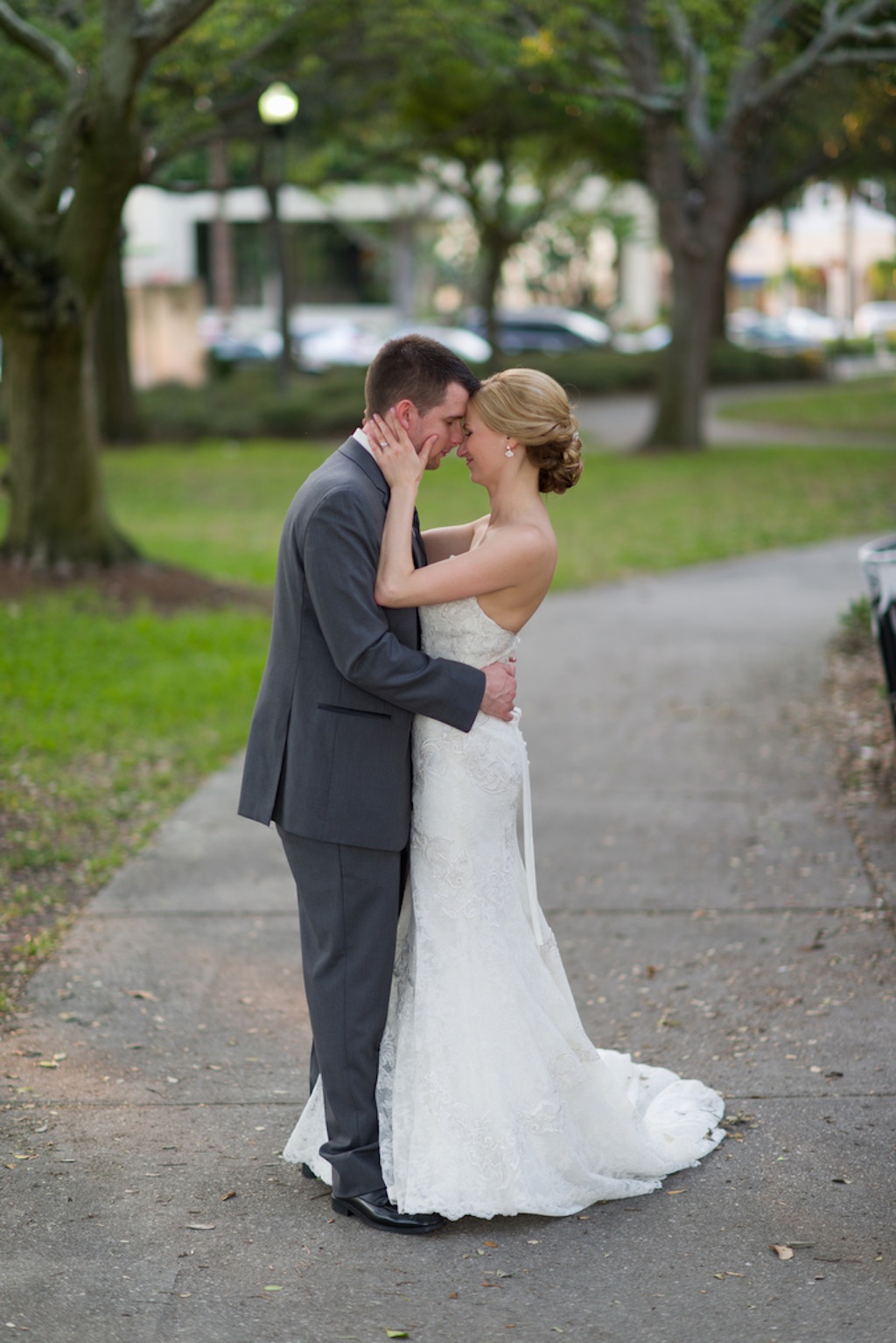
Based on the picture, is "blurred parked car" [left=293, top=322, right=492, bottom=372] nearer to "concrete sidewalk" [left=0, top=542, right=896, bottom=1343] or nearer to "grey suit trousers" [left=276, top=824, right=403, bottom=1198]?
"concrete sidewalk" [left=0, top=542, right=896, bottom=1343]

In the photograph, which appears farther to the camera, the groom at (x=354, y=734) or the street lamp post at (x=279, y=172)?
the street lamp post at (x=279, y=172)

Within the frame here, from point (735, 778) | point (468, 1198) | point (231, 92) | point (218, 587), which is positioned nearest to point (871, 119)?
point (231, 92)

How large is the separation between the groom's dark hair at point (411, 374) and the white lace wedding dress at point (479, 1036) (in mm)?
501

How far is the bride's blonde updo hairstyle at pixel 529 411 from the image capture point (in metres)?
3.63

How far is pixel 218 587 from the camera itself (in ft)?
41.2

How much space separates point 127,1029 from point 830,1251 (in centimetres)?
236

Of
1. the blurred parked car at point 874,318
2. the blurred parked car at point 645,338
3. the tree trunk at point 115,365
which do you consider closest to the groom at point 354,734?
the tree trunk at point 115,365

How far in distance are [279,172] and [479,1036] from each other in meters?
23.8

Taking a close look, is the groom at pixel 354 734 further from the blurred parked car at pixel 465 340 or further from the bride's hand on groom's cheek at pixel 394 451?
the blurred parked car at pixel 465 340

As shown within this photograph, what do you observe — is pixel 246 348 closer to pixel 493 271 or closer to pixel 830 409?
pixel 493 271

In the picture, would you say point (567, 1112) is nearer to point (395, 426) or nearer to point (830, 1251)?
point (830, 1251)

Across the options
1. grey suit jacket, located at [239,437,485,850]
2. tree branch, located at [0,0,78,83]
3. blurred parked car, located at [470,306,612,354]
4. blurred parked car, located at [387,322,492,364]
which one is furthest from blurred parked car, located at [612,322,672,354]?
grey suit jacket, located at [239,437,485,850]

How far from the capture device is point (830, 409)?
96.7 ft

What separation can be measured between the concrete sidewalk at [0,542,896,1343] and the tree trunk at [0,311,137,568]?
17.7 ft
